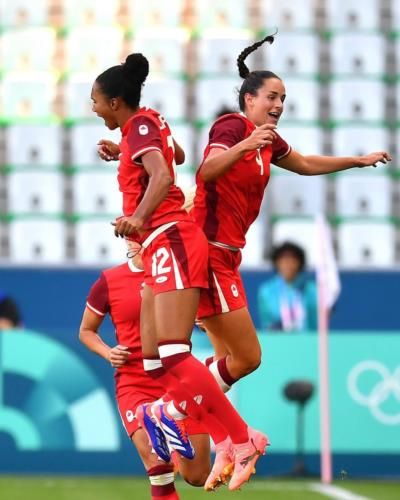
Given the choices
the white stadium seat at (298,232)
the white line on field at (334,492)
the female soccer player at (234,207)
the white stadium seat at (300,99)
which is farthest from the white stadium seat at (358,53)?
the female soccer player at (234,207)

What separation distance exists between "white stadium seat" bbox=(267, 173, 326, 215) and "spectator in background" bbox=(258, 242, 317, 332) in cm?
250

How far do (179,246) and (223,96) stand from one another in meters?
8.48

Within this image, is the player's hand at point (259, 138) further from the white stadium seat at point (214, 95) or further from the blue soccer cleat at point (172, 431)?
the white stadium seat at point (214, 95)

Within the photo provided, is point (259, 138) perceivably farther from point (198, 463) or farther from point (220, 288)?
point (198, 463)

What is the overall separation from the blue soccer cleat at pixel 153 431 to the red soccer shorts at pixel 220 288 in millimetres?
559

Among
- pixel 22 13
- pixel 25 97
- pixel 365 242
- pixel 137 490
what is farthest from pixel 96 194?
pixel 137 490

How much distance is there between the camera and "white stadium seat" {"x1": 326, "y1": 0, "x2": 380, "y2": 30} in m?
15.9

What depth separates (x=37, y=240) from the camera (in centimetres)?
1395

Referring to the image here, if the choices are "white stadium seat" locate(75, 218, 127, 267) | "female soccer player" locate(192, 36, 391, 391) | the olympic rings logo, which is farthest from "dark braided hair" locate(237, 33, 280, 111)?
"white stadium seat" locate(75, 218, 127, 267)

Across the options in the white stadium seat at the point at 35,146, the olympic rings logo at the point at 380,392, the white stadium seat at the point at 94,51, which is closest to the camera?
the olympic rings logo at the point at 380,392

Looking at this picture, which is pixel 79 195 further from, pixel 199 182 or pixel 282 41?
pixel 199 182

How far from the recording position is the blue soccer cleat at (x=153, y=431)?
6980 millimetres

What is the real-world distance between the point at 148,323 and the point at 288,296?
4.96 m

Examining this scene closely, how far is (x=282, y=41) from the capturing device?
50.5 feet
